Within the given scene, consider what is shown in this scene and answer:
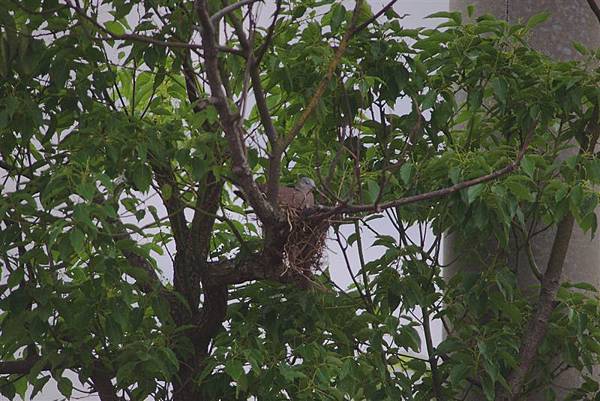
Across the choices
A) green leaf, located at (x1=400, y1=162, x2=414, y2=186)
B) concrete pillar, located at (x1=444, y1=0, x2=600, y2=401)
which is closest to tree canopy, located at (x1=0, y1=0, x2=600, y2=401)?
green leaf, located at (x1=400, y1=162, x2=414, y2=186)

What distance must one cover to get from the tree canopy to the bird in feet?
0.18

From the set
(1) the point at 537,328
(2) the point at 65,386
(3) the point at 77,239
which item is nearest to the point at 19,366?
(2) the point at 65,386

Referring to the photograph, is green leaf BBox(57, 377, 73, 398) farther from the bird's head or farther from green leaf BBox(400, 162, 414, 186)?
green leaf BBox(400, 162, 414, 186)

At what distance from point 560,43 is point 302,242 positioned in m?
1.33

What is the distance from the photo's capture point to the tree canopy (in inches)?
109

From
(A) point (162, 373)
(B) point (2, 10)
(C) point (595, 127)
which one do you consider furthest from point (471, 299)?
(B) point (2, 10)

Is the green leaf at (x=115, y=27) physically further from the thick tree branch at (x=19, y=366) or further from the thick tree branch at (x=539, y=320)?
the thick tree branch at (x=539, y=320)

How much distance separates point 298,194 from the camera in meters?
2.95

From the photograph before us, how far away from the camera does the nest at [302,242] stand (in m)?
2.67

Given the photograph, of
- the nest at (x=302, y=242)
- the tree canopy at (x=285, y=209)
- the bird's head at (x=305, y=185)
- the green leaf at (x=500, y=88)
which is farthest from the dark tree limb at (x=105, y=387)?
the green leaf at (x=500, y=88)

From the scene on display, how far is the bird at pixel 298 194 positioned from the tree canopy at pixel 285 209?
6 centimetres

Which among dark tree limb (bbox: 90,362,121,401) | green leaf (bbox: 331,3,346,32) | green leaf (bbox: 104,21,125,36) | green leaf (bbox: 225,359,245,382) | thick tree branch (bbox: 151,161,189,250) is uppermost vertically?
green leaf (bbox: 104,21,125,36)

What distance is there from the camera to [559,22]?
144 inches

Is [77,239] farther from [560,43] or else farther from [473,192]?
[560,43]
